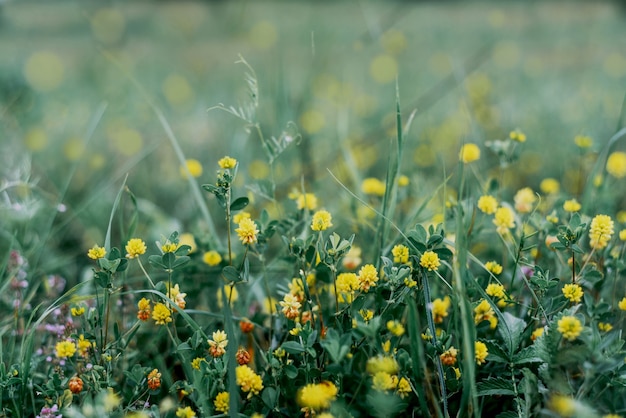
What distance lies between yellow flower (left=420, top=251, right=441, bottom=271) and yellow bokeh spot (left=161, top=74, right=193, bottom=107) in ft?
10.5

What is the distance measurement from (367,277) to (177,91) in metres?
3.35

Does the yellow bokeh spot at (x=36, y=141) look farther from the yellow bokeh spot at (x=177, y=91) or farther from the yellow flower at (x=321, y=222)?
the yellow flower at (x=321, y=222)

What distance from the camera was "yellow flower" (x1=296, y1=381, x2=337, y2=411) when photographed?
3.31 feet

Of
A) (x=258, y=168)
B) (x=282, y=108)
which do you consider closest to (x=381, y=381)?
(x=282, y=108)

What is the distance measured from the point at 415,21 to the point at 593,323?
6.66 metres

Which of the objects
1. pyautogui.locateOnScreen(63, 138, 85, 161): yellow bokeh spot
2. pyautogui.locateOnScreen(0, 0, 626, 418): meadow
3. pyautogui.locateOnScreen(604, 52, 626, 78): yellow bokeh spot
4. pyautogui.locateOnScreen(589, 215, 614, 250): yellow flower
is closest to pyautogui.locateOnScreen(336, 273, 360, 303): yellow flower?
pyautogui.locateOnScreen(0, 0, 626, 418): meadow

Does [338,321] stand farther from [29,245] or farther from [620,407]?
[29,245]

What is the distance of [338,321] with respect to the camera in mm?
1221

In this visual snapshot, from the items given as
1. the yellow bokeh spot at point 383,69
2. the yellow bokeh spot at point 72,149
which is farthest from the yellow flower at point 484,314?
the yellow bokeh spot at point 383,69

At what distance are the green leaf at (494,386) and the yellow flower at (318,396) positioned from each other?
284 mm

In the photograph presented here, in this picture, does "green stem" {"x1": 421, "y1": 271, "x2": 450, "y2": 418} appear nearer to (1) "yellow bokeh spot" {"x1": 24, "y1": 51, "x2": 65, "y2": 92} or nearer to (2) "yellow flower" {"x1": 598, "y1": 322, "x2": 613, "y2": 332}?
(2) "yellow flower" {"x1": 598, "y1": 322, "x2": 613, "y2": 332}

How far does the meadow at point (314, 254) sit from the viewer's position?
1.13 metres

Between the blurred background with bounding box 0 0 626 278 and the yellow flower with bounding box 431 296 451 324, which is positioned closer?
the yellow flower with bounding box 431 296 451 324

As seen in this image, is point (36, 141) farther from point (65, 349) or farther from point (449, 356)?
point (449, 356)
